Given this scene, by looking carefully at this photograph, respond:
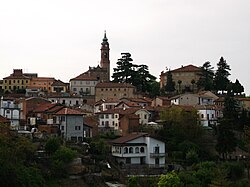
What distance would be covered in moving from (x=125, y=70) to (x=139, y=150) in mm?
36386

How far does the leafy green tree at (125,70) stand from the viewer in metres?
87.6

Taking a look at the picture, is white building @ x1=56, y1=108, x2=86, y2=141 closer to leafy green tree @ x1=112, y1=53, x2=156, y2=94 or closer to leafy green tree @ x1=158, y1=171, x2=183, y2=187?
leafy green tree @ x1=158, y1=171, x2=183, y2=187

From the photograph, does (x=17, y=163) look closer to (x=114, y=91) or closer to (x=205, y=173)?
(x=205, y=173)

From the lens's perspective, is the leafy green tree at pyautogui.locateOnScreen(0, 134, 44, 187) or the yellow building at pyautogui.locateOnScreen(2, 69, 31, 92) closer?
the leafy green tree at pyautogui.locateOnScreen(0, 134, 44, 187)

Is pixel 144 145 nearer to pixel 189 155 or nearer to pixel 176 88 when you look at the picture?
pixel 189 155

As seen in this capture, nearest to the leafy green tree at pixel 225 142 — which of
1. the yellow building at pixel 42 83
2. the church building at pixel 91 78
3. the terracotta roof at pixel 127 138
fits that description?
the terracotta roof at pixel 127 138

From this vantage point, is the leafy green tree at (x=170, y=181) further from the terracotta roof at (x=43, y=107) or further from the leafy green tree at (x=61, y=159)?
the terracotta roof at (x=43, y=107)

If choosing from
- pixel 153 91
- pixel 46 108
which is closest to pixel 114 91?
pixel 153 91

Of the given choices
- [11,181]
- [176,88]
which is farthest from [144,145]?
[176,88]

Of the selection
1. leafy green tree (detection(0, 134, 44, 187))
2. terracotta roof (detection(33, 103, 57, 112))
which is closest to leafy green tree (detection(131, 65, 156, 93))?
terracotta roof (detection(33, 103, 57, 112))

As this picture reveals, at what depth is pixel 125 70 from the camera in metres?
88.1

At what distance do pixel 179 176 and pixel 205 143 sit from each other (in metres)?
15.5

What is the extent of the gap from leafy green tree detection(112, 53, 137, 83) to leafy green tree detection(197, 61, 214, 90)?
37.9 feet

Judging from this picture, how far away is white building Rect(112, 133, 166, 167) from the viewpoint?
52.2m
